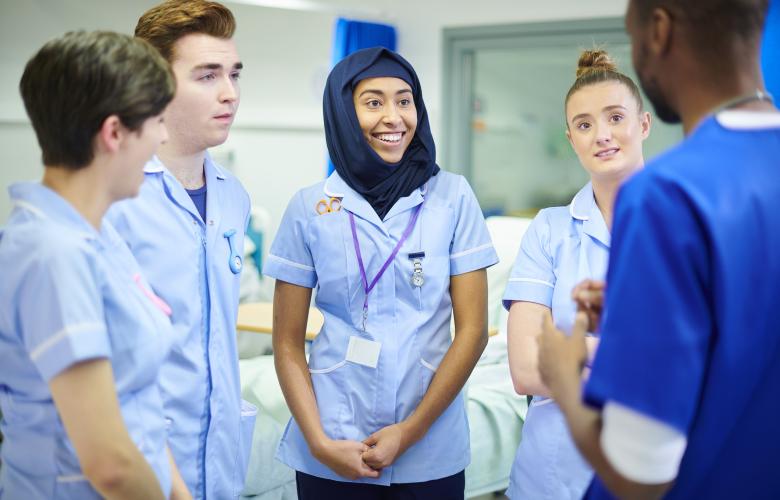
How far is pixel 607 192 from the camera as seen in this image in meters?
1.96

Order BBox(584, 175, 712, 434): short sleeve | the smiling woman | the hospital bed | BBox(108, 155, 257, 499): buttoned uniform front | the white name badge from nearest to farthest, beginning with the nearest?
BBox(584, 175, 712, 434): short sleeve < BBox(108, 155, 257, 499): buttoned uniform front < the white name badge < the smiling woman < the hospital bed

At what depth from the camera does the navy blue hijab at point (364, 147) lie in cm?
203

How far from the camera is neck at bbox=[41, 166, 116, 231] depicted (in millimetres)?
1292

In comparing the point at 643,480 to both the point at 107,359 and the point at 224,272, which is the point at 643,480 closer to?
the point at 107,359

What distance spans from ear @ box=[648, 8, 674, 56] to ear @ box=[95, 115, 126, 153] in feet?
2.65

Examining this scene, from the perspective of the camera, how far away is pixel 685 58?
1068 millimetres

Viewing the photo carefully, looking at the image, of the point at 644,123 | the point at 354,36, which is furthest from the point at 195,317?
the point at 354,36

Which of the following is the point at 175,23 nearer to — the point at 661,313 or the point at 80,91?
the point at 80,91

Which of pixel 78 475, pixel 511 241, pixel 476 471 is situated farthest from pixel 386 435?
pixel 511 241

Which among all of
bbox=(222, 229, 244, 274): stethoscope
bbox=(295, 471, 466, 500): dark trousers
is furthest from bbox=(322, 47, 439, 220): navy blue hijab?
bbox=(295, 471, 466, 500): dark trousers

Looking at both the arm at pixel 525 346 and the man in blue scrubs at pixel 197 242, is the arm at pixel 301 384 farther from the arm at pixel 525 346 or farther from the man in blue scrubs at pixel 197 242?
the arm at pixel 525 346

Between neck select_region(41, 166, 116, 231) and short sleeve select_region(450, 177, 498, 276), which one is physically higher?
neck select_region(41, 166, 116, 231)

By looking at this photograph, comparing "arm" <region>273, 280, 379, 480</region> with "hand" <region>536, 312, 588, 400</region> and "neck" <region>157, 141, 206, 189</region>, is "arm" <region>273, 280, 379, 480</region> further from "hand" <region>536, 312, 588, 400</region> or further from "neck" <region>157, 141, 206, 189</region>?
"hand" <region>536, 312, 588, 400</region>

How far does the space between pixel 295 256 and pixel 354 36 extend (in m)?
3.22
